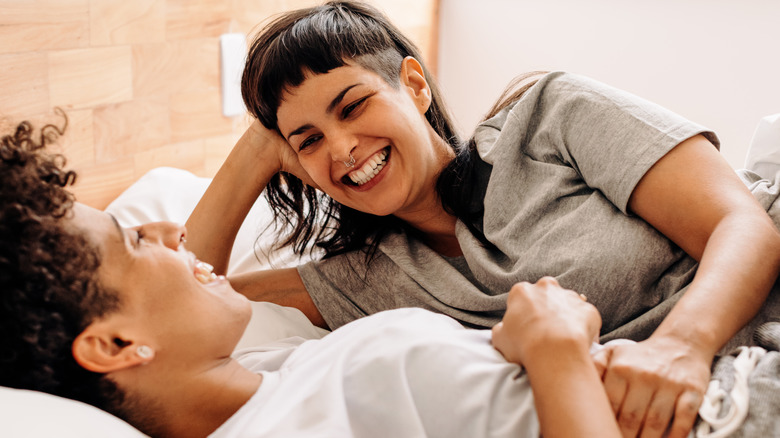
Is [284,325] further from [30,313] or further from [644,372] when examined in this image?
[644,372]

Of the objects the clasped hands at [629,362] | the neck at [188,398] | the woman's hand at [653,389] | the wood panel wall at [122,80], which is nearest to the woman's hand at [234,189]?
the wood panel wall at [122,80]

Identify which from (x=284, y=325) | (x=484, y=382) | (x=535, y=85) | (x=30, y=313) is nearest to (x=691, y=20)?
(x=535, y=85)

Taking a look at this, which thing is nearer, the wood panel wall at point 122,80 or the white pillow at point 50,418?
the white pillow at point 50,418

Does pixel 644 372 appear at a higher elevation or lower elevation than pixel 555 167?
lower

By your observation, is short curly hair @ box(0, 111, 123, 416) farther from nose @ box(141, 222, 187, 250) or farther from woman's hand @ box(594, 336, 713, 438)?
woman's hand @ box(594, 336, 713, 438)

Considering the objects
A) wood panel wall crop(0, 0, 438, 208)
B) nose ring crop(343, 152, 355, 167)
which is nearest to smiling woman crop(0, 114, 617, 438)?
nose ring crop(343, 152, 355, 167)

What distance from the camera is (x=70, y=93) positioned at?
71.4 inches

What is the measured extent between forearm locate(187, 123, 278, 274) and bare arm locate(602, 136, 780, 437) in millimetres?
774

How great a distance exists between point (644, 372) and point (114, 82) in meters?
1.52

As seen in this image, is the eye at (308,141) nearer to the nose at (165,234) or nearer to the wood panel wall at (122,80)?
the nose at (165,234)

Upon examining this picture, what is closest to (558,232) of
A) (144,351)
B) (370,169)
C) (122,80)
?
(370,169)

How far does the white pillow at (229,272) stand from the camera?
827mm

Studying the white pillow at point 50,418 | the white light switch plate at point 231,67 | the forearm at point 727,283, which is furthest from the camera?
the white light switch plate at point 231,67

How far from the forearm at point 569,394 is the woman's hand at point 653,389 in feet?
0.14
